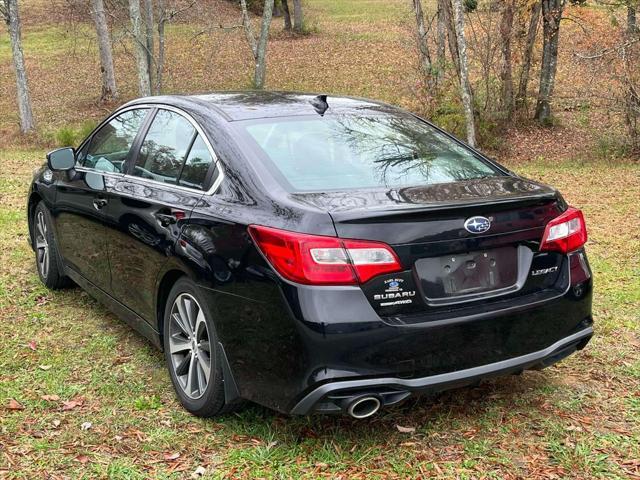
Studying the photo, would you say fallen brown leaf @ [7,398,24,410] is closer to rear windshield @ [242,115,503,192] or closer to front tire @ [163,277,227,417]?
front tire @ [163,277,227,417]

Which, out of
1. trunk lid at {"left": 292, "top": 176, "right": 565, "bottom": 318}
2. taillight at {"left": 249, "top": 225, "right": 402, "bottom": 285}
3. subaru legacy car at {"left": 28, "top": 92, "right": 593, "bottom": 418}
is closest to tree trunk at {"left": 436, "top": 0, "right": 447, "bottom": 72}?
subaru legacy car at {"left": 28, "top": 92, "right": 593, "bottom": 418}

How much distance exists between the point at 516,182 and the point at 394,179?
0.63 metres

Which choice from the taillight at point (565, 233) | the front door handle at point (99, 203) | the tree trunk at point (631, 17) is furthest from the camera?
the tree trunk at point (631, 17)

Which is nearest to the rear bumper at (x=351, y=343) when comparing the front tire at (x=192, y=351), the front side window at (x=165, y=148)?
the front tire at (x=192, y=351)

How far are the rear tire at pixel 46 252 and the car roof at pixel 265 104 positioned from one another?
1.61 m

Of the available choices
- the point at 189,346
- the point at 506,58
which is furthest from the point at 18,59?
the point at 189,346

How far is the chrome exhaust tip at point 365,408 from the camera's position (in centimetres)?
295

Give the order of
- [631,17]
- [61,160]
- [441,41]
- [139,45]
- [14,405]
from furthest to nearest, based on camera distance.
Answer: [139,45], [441,41], [631,17], [61,160], [14,405]

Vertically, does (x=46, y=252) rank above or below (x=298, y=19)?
below

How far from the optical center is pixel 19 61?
61.6 feet

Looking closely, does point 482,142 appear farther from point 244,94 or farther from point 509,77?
point 244,94

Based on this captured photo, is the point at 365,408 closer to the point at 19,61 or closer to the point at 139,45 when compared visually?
the point at 139,45

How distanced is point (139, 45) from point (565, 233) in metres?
17.7

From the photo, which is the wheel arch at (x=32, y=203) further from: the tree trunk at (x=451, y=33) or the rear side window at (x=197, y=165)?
the tree trunk at (x=451, y=33)
